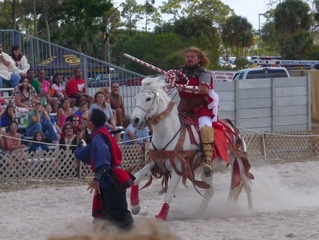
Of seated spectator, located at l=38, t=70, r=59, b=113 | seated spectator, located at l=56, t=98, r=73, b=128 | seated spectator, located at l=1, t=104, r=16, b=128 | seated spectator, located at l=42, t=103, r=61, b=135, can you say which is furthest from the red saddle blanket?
seated spectator, located at l=38, t=70, r=59, b=113

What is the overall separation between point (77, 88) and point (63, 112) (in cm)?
179

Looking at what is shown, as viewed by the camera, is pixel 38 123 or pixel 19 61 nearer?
pixel 38 123

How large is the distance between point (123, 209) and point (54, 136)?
7611mm

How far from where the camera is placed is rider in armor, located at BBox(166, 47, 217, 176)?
9609 mm

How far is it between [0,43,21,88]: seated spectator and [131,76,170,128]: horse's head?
808cm

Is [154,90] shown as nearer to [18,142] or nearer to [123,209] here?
[123,209]

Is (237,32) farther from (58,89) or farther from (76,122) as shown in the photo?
(76,122)

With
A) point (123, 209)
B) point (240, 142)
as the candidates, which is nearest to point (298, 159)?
point (240, 142)

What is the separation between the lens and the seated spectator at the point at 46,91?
52.1 feet

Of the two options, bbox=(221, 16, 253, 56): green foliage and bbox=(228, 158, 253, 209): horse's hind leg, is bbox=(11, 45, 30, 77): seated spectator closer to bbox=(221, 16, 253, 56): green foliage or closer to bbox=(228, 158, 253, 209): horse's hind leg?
bbox=(228, 158, 253, 209): horse's hind leg

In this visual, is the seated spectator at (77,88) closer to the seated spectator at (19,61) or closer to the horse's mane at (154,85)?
the seated spectator at (19,61)

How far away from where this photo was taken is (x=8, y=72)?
16.8m

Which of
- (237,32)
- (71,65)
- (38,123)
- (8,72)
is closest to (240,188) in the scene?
(38,123)

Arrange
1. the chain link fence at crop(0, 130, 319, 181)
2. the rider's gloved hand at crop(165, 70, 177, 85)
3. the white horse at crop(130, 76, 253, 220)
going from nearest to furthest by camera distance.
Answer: the white horse at crop(130, 76, 253, 220) → the rider's gloved hand at crop(165, 70, 177, 85) → the chain link fence at crop(0, 130, 319, 181)
